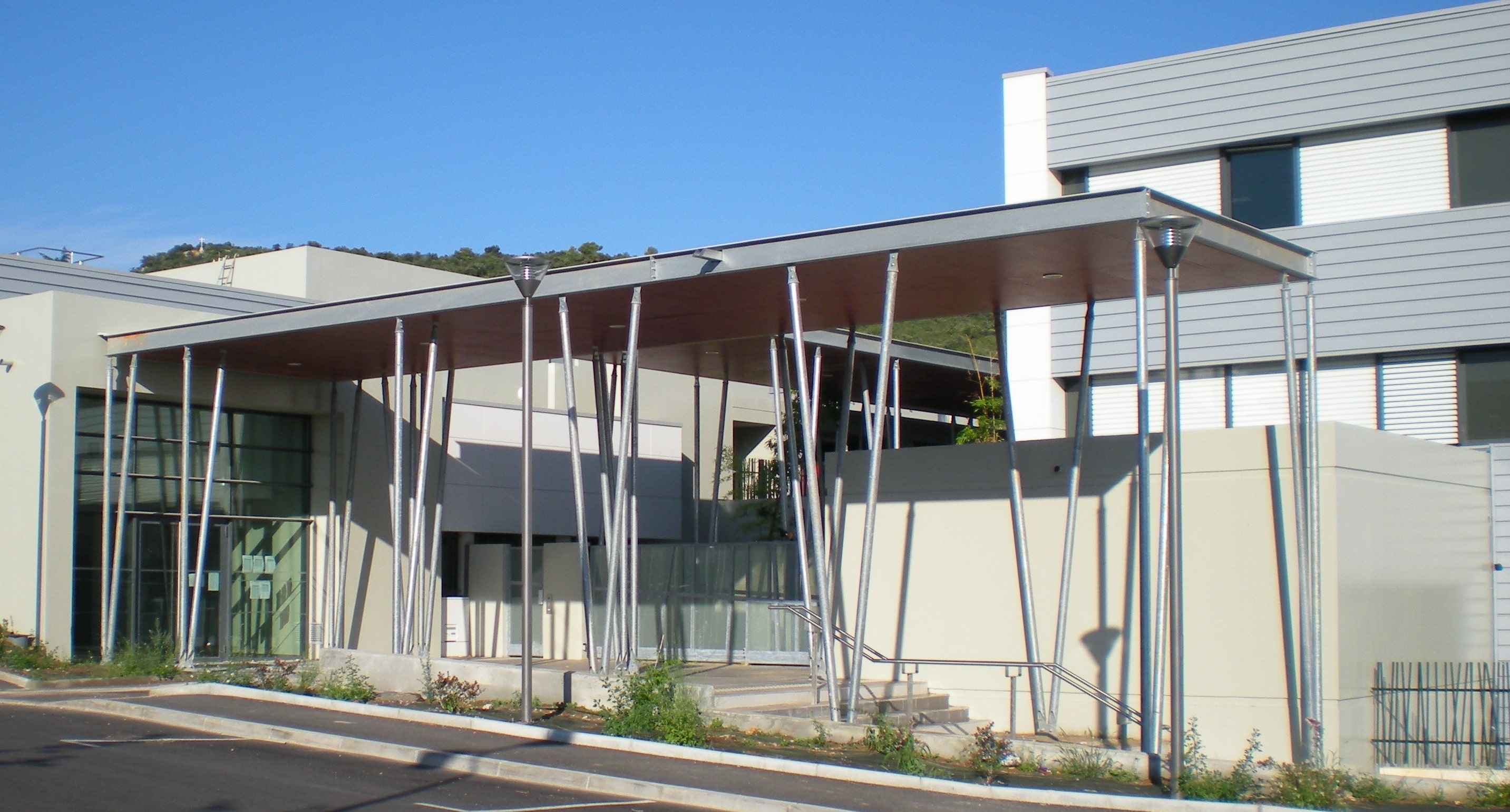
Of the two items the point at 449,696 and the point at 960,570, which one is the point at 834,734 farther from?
the point at 449,696

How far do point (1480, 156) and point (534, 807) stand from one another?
1721 centimetres

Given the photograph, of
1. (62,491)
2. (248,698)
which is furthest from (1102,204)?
(62,491)

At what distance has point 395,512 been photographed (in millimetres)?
21641

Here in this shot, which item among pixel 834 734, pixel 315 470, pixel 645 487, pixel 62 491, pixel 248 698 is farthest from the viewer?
pixel 645 487

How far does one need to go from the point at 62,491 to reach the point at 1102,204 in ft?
59.4

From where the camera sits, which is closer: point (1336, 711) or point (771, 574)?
point (1336, 711)

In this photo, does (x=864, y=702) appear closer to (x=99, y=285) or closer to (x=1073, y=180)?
(x=1073, y=180)

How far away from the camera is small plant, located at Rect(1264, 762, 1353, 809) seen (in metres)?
12.0

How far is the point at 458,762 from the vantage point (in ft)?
45.2

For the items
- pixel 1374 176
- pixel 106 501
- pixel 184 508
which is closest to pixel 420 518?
pixel 184 508

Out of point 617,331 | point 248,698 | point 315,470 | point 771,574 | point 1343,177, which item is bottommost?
point 248,698

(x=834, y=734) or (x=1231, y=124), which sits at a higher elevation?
(x=1231, y=124)

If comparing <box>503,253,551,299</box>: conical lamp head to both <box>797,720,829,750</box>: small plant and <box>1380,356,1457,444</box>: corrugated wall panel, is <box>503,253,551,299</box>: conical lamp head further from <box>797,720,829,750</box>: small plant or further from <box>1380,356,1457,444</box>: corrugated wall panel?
<box>1380,356,1457,444</box>: corrugated wall panel

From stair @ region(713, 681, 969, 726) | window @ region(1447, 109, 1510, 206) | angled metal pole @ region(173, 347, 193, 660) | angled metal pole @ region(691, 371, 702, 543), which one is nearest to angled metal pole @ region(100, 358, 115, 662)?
angled metal pole @ region(173, 347, 193, 660)
